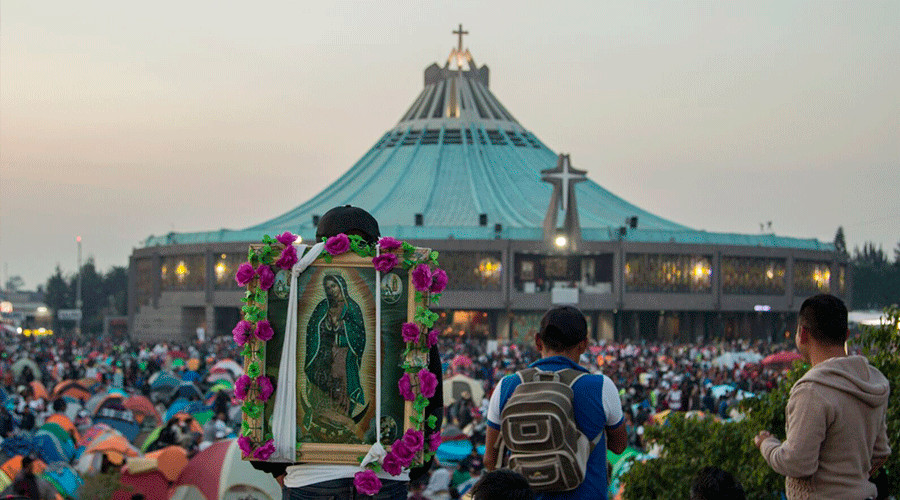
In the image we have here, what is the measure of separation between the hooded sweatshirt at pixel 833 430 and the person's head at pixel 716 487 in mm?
160

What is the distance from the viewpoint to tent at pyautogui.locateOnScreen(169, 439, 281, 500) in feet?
38.1

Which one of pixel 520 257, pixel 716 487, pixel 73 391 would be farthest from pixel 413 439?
pixel 520 257

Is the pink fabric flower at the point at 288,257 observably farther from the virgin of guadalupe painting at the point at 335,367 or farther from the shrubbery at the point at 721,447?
the shrubbery at the point at 721,447

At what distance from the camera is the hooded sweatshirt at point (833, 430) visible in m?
4.36

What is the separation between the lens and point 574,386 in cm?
461

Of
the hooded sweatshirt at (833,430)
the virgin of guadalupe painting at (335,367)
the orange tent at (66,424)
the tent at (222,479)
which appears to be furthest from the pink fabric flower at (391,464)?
the orange tent at (66,424)

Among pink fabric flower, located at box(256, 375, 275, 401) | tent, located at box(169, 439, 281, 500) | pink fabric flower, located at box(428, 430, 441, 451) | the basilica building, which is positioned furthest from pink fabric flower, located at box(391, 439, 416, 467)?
the basilica building

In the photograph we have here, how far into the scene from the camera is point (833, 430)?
4.41 meters

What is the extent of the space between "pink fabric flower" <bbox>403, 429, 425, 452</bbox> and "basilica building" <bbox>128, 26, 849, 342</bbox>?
165ft

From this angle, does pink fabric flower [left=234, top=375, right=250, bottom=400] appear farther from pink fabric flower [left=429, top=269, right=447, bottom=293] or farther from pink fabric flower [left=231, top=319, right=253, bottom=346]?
pink fabric flower [left=429, top=269, right=447, bottom=293]

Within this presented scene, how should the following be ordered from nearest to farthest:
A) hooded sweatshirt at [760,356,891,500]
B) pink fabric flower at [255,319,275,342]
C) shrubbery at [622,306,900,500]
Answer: hooded sweatshirt at [760,356,891,500] → pink fabric flower at [255,319,275,342] → shrubbery at [622,306,900,500]

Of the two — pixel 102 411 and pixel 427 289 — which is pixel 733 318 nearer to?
pixel 102 411

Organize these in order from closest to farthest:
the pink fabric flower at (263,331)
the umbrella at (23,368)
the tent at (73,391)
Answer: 1. the pink fabric flower at (263,331)
2. the tent at (73,391)
3. the umbrella at (23,368)

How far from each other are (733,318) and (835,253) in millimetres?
7849
